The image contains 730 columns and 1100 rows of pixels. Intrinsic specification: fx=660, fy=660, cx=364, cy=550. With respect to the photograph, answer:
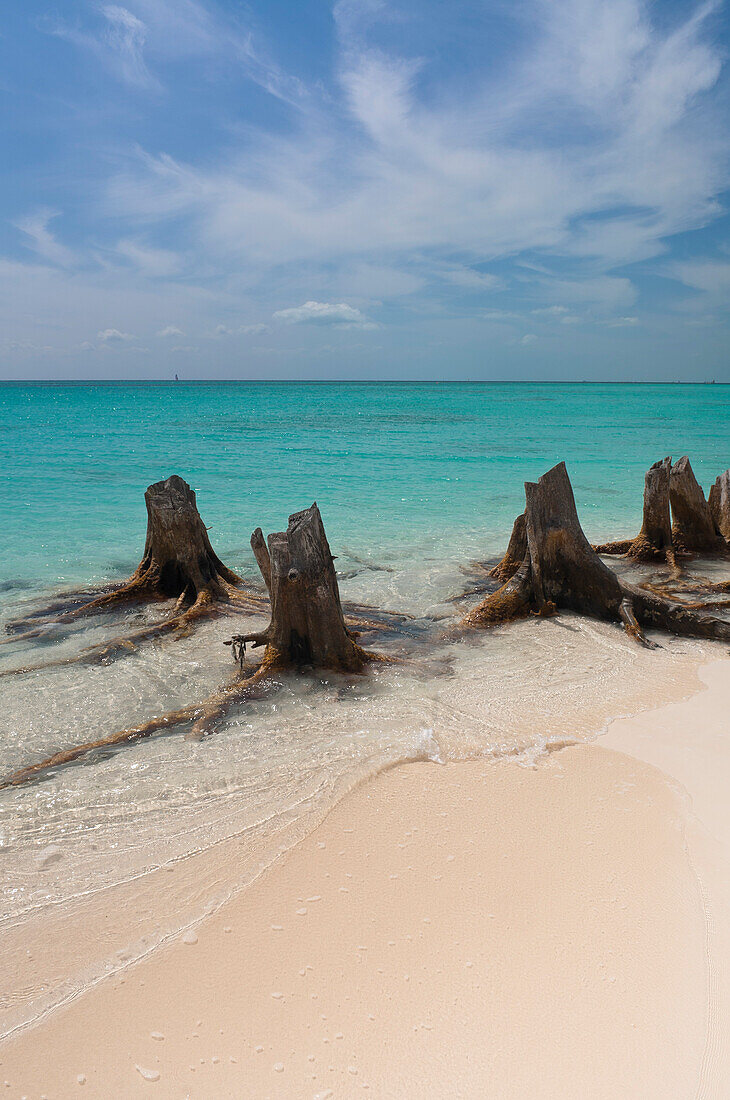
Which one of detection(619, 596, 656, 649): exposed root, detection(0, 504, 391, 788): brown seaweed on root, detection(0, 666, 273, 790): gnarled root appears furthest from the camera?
detection(619, 596, 656, 649): exposed root

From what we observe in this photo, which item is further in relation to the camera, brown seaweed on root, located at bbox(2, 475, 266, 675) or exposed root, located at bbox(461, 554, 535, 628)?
brown seaweed on root, located at bbox(2, 475, 266, 675)

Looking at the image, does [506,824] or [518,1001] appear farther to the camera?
[506,824]

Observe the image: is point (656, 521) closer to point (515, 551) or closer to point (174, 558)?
point (515, 551)

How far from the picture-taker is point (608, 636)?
20.0ft

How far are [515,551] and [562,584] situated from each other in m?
1.16

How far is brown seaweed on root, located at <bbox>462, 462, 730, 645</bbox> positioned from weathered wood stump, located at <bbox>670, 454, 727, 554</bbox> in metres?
3.14

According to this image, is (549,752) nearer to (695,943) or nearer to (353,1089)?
(695,943)

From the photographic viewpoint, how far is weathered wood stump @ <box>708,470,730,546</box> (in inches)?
376

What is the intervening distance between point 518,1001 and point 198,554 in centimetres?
596

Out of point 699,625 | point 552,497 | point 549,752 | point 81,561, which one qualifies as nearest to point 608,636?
point 699,625

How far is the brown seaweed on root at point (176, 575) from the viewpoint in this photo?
7.21 m

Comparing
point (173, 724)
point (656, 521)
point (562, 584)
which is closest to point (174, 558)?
point (173, 724)

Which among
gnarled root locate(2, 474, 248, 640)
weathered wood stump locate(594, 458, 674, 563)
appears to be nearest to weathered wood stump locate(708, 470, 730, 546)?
weathered wood stump locate(594, 458, 674, 563)

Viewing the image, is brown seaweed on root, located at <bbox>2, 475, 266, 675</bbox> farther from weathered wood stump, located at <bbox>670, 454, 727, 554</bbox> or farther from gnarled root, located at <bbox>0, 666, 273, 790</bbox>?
weathered wood stump, located at <bbox>670, 454, 727, 554</bbox>
